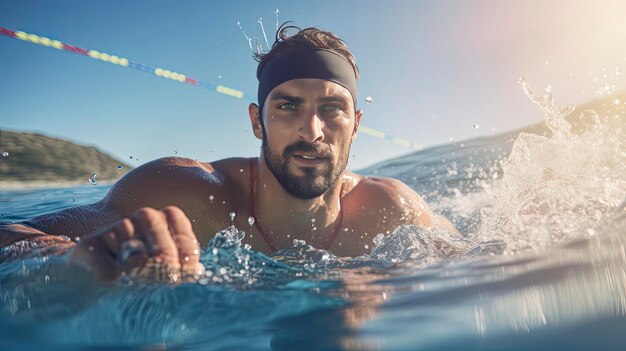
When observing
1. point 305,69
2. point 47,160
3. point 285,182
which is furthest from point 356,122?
point 47,160

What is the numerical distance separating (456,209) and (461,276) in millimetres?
4643

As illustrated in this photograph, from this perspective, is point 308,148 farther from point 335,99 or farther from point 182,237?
point 182,237

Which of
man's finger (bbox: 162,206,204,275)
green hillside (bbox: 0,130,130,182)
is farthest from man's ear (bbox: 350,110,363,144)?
green hillside (bbox: 0,130,130,182)

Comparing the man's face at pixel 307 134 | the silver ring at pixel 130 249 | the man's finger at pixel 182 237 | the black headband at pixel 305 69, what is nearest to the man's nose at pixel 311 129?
the man's face at pixel 307 134

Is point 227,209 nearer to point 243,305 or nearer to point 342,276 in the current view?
point 342,276

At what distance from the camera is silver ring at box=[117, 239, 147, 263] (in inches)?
70.3

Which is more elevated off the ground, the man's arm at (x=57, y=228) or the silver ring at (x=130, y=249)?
the man's arm at (x=57, y=228)

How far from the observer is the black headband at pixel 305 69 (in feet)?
12.5

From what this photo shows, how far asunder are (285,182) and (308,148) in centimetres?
31

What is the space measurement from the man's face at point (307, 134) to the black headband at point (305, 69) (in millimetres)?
69

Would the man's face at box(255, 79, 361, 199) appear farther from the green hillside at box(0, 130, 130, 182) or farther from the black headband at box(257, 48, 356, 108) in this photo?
the green hillside at box(0, 130, 130, 182)

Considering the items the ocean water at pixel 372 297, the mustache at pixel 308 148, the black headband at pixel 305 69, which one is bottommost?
the ocean water at pixel 372 297

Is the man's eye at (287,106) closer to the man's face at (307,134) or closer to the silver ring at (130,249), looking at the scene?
the man's face at (307,134)

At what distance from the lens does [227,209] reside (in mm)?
3652
